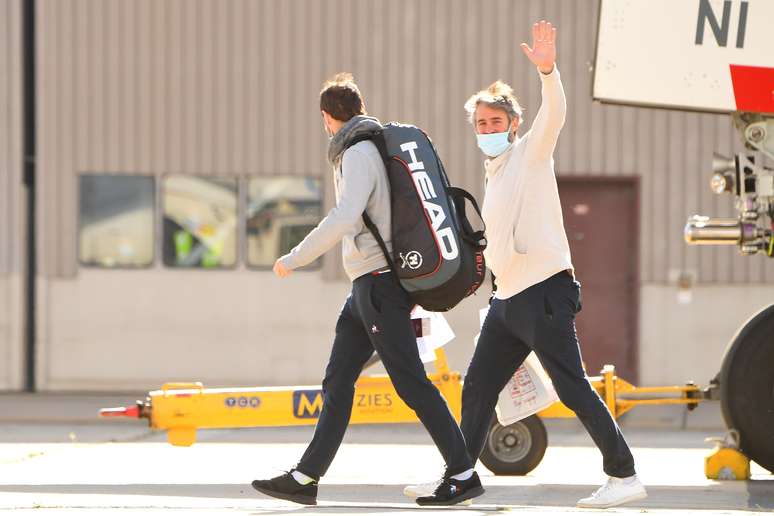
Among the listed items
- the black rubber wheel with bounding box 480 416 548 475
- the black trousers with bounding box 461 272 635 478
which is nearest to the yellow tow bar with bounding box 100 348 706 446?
the black rubber wheel with bounding box 480 416 548 475

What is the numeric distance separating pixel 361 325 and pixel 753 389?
92.5 inches

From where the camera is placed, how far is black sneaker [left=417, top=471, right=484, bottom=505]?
255 inches

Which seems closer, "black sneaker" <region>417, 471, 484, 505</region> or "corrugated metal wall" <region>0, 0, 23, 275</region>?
"black sneaker" <region>417, 471, 484, 505</region>

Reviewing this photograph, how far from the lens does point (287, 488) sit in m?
6.60

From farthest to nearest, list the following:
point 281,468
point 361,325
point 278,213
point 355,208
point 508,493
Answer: point 278,213 → point 281,468 → point 508,493 → point 361,325 → point 355,208

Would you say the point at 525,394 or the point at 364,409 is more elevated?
the point at 525,394

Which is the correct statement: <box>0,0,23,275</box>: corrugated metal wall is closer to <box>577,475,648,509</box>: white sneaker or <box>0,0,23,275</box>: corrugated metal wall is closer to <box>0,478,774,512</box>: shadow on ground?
<box>0,478,774,512</box>: shadow on ground

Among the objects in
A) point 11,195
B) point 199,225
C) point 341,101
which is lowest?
point 199,225

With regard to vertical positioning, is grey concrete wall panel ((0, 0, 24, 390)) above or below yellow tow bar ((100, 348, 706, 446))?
above

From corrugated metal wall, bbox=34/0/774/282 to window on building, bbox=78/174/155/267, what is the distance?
14 centimetres

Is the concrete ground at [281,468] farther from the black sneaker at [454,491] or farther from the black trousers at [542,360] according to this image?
the black trousers at [542,360]

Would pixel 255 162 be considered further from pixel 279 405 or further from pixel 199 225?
pixel 279 405

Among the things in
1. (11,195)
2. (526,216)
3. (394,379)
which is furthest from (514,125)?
(11,195)

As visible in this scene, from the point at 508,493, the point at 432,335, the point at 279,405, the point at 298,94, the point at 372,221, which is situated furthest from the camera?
the point at 298,94
